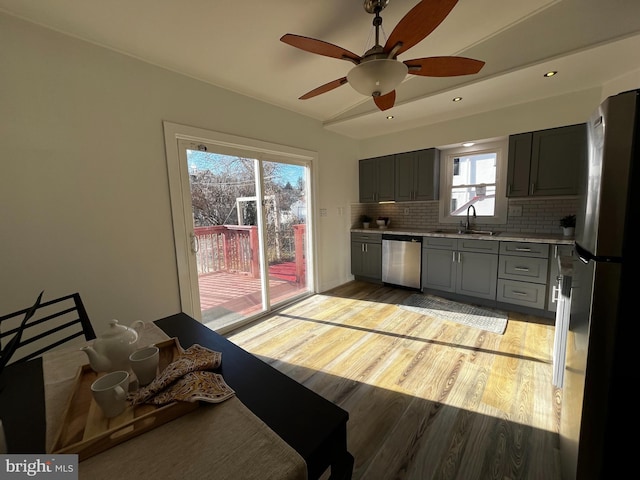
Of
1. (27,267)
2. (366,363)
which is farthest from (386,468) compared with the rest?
(27,267)

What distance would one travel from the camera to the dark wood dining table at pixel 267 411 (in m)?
0.65

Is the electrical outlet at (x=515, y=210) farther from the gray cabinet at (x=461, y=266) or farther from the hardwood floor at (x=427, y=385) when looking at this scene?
the hardwood floor at (x=427, y=385)

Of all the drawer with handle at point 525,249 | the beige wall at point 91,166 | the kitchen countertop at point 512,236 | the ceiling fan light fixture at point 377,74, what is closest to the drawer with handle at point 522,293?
the drawer with handle at point 525,249

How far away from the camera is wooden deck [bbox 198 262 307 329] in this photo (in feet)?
9.06

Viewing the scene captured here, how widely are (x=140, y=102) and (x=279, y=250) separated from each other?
2.06 m

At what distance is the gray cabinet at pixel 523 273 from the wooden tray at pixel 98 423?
11.5 ft

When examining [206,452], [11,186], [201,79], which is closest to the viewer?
[206,452]

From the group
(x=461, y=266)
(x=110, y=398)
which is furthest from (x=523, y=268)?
(x=110, y=398)

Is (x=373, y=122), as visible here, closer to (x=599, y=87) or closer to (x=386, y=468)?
(x=599, y=87)

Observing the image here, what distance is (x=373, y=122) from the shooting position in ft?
12.1

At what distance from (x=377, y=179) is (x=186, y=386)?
413cm

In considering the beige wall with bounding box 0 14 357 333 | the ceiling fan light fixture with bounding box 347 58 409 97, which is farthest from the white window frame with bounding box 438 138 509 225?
the beige wall with bounding box 0 14 357 333

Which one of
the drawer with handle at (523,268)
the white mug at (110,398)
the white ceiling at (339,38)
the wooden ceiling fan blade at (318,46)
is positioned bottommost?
the drawer with handle at (523,268)

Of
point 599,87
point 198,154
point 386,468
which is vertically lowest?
point 386,468
